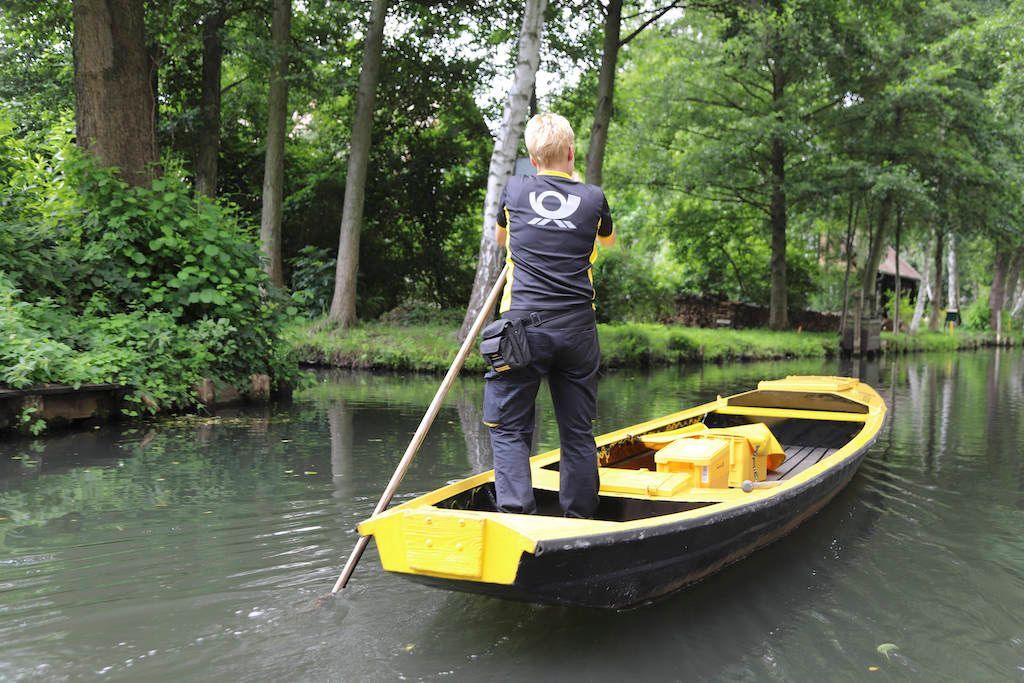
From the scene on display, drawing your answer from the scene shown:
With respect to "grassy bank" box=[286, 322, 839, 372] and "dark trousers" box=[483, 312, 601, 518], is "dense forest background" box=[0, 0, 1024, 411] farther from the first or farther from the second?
"dark trousers" box=[483, 312, 601, 518]

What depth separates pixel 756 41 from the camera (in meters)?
20.0

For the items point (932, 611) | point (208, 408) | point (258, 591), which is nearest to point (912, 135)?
point (208, 408)

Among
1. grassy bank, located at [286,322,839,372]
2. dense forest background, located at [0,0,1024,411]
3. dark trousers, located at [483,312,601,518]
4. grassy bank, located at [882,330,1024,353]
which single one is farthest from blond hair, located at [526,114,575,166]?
grassy bank, located at [882,330,1024,353]

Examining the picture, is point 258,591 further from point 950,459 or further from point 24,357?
point 950,459

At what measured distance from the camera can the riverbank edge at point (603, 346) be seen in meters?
14.5

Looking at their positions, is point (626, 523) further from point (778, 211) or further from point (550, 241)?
point (778, 211)

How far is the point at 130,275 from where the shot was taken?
856cm

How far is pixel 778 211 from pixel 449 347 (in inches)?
524

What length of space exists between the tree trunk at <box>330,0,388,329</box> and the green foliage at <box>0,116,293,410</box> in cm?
605

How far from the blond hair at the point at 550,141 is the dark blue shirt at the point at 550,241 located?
0.06 m

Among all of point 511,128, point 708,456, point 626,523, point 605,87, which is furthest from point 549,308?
point 605,87

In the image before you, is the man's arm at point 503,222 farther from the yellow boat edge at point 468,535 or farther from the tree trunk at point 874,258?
the tree trunk at point 874,258

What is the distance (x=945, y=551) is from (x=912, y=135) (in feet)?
66.6

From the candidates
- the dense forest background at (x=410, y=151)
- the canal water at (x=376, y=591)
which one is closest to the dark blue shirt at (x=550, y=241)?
the canal water at (x=376, y=591)
